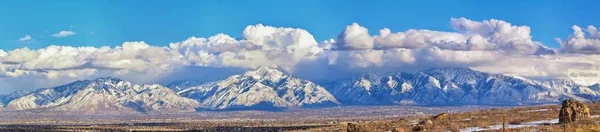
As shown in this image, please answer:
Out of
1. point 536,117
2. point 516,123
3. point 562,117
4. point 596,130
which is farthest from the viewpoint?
point 536,117

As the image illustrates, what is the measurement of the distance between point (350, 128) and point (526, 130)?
14578mm

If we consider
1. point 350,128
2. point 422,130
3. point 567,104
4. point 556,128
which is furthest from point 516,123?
point 350,128

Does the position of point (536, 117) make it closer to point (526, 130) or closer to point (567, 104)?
point (567, 104)

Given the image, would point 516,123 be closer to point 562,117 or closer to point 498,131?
point 562,117

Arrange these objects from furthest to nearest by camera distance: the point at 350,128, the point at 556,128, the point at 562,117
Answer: the point at 562,117 → the point at 350,128 → the point at 556,128

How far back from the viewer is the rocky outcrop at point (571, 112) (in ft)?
222

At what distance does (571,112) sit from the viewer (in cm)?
6850

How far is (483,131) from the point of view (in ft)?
205

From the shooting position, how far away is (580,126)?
57.7 meters

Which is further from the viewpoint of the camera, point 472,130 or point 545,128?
point 472,130

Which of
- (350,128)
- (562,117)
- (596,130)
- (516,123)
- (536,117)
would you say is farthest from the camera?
(536,117)

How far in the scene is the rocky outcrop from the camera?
2664 inches

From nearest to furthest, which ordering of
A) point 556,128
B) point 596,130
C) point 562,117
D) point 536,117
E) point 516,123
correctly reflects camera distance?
point 596,130 → point 556,128 → point 562,117 → point 516,123 → point 536,117

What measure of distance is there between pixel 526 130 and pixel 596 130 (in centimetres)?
577
